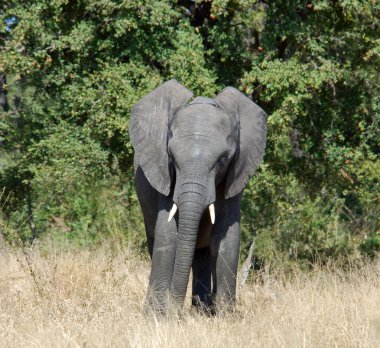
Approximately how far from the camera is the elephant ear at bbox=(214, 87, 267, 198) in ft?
26.5

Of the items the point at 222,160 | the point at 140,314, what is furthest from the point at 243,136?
the point at 140,314

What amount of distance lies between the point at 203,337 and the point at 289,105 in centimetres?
522

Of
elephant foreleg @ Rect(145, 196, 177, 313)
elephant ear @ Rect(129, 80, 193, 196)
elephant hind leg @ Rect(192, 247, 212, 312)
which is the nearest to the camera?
elephant foreleg @ Rect(145, 196, 177, 313)

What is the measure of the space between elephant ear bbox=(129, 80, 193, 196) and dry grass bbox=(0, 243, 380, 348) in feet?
4.02

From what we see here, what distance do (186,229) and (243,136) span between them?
1210mm

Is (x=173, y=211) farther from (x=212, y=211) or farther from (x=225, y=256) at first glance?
(x=225, y=256)

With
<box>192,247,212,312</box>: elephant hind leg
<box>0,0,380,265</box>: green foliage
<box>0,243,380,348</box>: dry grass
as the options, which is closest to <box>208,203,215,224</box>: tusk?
<box>0,243,380,348</box>: dry grass

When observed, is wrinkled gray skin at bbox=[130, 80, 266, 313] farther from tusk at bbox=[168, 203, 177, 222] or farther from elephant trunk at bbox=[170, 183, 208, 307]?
tusk at bbox=[168, 203, 177, 222]

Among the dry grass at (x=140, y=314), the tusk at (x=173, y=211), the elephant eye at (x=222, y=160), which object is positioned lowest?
the dry grass at (x=140, y=314)

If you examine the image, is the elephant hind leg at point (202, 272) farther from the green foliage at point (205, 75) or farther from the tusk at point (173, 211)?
the green foliage at point (205, 75)

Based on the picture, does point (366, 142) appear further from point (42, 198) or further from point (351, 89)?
point (42, 198)

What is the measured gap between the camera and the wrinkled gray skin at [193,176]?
7.52 meters

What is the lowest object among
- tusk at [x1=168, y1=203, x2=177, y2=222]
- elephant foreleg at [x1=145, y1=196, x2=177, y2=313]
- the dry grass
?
the dry grass

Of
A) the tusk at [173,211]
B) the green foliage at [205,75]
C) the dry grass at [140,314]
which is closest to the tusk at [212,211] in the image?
the tusk at [173,211]
